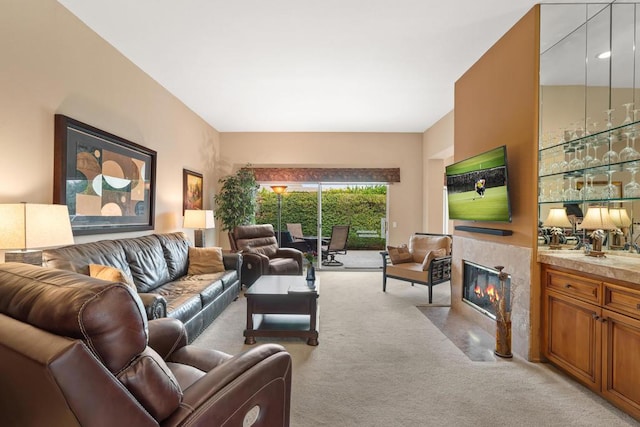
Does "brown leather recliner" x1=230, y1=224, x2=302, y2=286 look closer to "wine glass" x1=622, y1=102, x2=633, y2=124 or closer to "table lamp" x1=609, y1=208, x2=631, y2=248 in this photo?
"table lamp" x1=609, y1=208, x2=631, y2=248

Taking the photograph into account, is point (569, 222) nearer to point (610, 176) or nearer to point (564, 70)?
point (610, 176)

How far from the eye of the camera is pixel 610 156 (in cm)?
259

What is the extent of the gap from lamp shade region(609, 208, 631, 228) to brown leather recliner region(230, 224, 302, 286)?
403 centimetres

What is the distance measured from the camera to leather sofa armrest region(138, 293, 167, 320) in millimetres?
2344

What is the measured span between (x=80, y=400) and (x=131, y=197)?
11.3ft

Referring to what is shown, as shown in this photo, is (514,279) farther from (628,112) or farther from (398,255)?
(398,255)

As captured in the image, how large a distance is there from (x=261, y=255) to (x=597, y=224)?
4071mm

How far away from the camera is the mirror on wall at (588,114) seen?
2.59 metres

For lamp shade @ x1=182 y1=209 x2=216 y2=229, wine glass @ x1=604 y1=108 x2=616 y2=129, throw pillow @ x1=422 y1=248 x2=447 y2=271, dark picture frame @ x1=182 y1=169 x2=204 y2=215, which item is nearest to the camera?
wine glass @ x1=604 y1=108 x2=616 y2=129

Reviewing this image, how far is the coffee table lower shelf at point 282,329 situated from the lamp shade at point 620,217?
2.67 m

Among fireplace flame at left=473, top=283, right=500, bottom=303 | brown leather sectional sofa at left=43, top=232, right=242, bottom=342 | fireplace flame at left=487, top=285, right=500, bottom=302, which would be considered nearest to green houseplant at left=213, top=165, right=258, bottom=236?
brown leather sectional sofa at left=43, top=232, right=242, bottom=342

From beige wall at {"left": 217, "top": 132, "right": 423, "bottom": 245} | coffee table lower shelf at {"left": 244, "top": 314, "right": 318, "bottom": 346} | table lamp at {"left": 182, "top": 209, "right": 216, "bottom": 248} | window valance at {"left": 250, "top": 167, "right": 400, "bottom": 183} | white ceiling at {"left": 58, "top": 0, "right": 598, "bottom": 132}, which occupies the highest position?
white ceiling at {"left": 58, "top": 0, "right": 598, "bottom": 132}

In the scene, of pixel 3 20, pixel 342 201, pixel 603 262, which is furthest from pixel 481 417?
pixel 342 201

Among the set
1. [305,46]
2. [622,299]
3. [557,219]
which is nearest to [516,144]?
[557,219]
